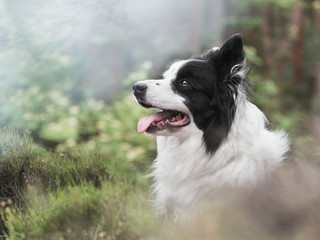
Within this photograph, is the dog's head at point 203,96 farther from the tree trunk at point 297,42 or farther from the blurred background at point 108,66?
the tree trunk at point 297,42

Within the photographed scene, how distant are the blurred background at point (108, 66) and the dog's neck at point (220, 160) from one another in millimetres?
284

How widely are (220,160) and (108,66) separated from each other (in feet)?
18.6

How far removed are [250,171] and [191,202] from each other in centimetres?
39

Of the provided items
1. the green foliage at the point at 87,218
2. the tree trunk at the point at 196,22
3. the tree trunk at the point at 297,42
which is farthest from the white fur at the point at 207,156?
the tree trunk at the point at 297,42

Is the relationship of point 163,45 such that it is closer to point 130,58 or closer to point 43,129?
point 130,58

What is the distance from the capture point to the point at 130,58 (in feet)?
26.1

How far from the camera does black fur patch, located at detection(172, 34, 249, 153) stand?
2.40m

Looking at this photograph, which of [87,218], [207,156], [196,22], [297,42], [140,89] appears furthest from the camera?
[297,42]

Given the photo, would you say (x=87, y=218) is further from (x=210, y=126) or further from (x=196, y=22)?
(x=196, y=22)

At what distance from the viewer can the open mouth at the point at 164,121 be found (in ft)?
7.88

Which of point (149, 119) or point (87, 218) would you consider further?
point (149, 119)

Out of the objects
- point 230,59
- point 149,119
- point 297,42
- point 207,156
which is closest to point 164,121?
point 149,119

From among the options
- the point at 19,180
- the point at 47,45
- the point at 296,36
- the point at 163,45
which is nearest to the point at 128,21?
the point at 163,45

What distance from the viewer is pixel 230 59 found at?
7.79 ft
